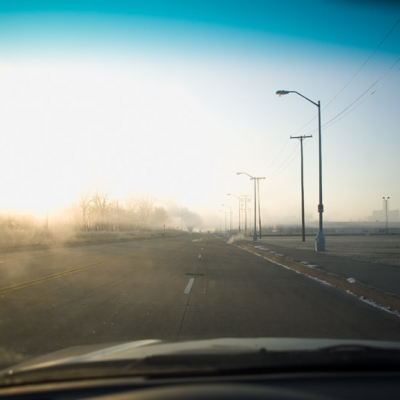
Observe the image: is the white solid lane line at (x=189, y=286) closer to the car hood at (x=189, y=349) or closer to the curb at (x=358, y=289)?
the curb at (x=358, y=289)

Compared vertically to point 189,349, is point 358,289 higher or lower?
lower

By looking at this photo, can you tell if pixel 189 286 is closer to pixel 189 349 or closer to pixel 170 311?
pixel 170 311

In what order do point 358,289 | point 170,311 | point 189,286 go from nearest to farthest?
point 170,311 < point 358,289 < point 189,286

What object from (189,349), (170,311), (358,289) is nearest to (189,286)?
(170,311)

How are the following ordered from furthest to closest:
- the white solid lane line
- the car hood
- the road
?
the white solid lane line < the road < the car hood

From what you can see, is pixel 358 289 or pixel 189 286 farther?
pixel 189 286

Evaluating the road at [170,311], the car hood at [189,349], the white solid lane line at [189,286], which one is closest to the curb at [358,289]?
the road at [170,311]

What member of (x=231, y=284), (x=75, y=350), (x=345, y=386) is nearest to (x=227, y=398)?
(x=345, y=386)

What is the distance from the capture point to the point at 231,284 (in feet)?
43.1

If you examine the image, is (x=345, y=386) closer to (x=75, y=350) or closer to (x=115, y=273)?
(x=75, y=350)

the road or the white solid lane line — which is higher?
the road

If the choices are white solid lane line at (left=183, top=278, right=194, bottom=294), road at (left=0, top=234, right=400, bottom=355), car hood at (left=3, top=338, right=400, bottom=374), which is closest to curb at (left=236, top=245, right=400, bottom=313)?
road at (left=0, top=234, right=400, bottom=355)

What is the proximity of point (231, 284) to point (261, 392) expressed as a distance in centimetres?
1039

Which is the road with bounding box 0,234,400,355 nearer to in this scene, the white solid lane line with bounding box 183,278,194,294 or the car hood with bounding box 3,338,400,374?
the white solid lane line with bounding box 183,278,194,294
